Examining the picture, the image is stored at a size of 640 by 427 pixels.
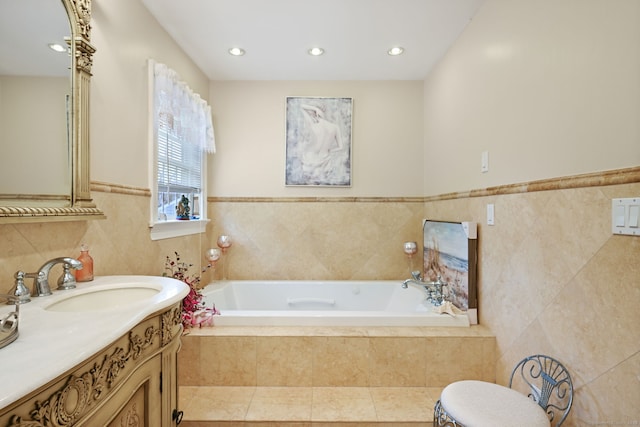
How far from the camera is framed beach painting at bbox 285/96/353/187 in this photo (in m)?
3.05

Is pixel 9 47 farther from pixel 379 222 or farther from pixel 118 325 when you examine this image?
pixel 379 222

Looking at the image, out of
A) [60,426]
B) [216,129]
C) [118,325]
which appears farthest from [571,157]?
[216,129]

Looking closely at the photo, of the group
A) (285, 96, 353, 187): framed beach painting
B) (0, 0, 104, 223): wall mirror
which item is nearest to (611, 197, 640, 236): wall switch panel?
(0, 0, 104, 223): wall mirror

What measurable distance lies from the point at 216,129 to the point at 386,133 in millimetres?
1641

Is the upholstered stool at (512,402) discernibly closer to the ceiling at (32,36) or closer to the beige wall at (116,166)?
the beige wall at (116,166)

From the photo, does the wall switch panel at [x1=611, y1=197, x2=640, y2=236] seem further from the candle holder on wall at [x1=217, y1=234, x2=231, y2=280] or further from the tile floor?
the candle holder on wall at [x1=217, y1=234, x2=231, y2=280]

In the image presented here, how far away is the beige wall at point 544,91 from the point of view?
107cm

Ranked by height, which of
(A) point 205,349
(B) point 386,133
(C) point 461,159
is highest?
(B) point 386,133

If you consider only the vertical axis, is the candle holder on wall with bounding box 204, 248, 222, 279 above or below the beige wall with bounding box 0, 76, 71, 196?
below

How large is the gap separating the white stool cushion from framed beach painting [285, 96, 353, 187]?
2.08 meters

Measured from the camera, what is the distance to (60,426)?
653mm

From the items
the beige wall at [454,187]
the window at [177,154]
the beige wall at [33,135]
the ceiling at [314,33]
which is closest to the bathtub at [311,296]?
the beige wall at [454,187]

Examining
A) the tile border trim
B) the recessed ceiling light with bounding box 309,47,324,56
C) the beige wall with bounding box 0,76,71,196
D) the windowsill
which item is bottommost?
the windowsill

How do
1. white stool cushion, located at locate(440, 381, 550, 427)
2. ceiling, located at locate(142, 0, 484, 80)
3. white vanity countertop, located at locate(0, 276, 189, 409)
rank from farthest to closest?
ceiling, located at locate(142, 0, 484, 80) → white stool cushion, located at locate(440, 381, 550, 427) → white vanity countertop, located at locate(0, 276, 189, 409)
